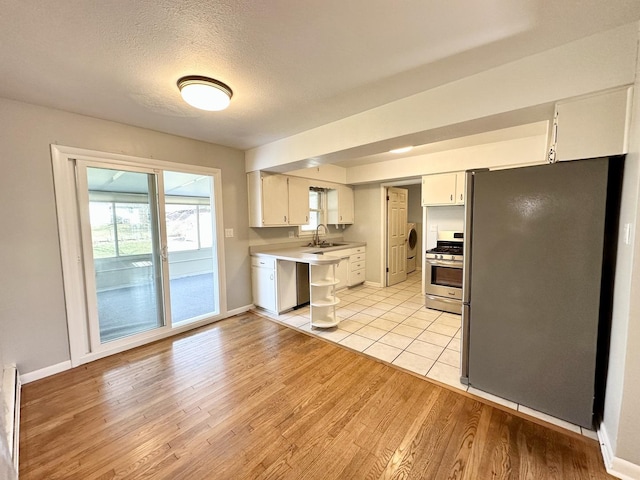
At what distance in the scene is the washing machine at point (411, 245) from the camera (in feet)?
19.8

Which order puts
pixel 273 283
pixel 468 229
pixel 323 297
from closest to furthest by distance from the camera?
1. pixel 468 229
2. pixel 323 297
3. pixel 273 283

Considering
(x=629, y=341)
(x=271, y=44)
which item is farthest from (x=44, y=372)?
(x=629, y=341)

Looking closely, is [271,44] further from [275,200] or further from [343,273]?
[343,273]

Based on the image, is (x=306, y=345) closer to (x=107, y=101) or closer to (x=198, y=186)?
(x=107, y=101)

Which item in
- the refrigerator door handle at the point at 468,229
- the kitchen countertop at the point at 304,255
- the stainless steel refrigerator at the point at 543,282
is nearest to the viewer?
the stainless steel refrigerator at the point at 543,282

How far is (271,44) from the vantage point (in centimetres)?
156

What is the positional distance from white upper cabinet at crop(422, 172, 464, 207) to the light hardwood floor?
2876 mm

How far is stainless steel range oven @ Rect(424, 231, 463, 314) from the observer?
3793 millimetres

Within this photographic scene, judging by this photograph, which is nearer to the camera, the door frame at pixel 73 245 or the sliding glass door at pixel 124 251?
the door frame at pixel 73 245

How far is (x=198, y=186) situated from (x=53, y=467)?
17.2 feet

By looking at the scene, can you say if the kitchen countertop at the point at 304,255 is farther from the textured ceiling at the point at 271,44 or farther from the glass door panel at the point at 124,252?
the textured ceiling at the point at 271,44

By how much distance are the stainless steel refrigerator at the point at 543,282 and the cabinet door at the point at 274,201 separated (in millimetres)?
2677

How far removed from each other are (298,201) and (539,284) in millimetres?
3323

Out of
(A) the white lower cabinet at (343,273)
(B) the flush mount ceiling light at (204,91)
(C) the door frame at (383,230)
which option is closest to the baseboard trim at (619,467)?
(B) the flush mount ceiling light at (204,91)
